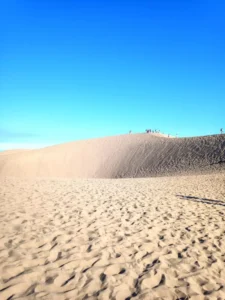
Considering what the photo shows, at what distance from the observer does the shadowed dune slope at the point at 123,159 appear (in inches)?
1177

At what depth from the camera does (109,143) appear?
165 feet

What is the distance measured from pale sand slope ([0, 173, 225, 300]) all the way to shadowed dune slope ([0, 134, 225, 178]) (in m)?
21.1

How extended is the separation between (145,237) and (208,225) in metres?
2.53

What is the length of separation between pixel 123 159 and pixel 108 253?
3552 centimetres

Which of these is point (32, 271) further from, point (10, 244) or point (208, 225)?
point (208, 225)

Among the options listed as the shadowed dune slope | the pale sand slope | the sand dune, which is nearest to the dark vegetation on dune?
the shadowed dune slope

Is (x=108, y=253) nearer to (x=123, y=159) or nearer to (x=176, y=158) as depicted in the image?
(x=176, y=158)

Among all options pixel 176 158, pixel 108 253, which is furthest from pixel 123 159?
pixel 108 253

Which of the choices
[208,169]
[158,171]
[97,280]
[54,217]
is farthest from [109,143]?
[97,280]

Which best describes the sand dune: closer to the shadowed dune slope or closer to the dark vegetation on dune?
the dark vegetation on dune

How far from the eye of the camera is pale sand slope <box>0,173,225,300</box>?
129 inches

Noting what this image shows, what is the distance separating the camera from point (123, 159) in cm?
3984

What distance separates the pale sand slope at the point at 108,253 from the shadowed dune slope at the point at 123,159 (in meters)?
21.1

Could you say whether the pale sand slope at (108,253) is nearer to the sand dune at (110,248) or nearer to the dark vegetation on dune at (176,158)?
the sand dune at (110,248)
